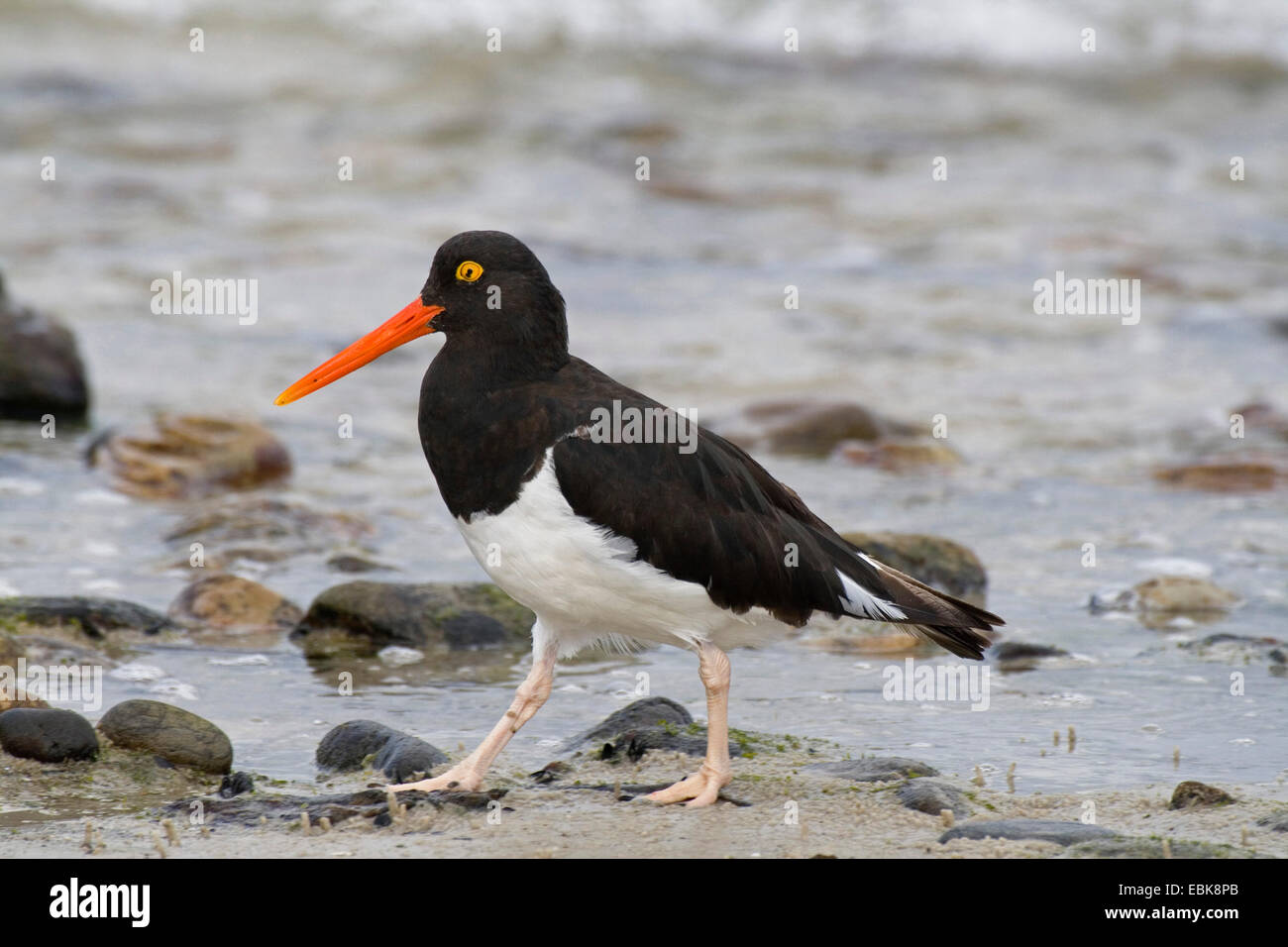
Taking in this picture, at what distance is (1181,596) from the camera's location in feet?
22.9

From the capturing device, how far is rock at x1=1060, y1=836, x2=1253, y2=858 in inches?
161

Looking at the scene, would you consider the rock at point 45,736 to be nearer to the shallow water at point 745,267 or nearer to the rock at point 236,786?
the rock at point 236,786

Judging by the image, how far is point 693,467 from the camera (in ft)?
15.9

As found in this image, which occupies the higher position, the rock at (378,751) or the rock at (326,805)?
the rock at (378,751)

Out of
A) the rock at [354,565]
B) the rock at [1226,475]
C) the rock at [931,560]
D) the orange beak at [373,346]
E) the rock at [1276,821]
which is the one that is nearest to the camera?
the rock at [1276,821]

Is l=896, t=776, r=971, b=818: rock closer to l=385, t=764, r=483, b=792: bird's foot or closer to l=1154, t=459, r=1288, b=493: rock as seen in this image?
l=385, t=764, r=483, b=792: bird's foot

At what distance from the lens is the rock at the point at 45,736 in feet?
15.9

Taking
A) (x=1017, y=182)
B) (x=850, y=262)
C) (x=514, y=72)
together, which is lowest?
(x=850, y=262)

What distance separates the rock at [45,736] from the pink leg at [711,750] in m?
1.72

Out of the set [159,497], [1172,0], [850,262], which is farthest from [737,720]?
[1172,0]

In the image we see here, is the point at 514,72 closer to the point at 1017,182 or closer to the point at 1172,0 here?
the point at 1017,182

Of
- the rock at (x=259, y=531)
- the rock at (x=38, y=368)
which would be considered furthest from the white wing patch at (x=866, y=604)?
the rock at (x=38, y=368)

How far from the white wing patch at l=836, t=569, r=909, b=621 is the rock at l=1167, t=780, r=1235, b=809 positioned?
92 cm
